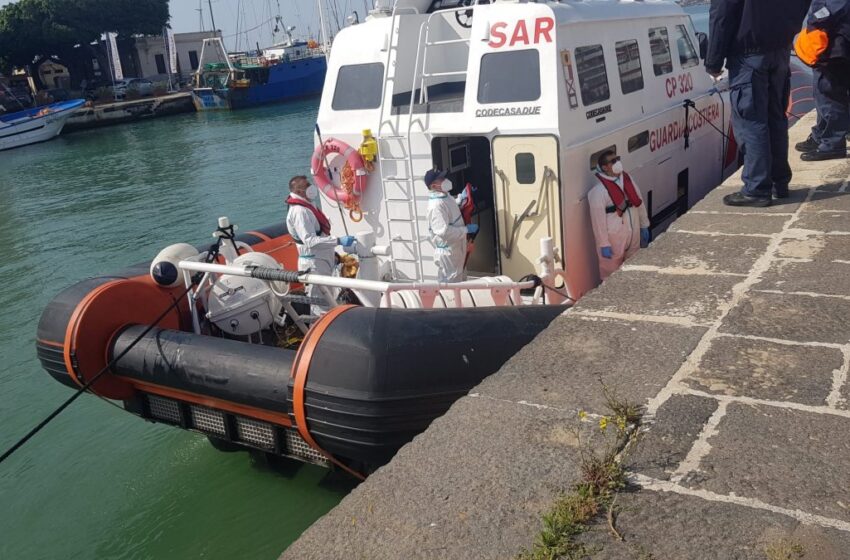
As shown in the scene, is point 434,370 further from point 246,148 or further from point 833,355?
point 246,148

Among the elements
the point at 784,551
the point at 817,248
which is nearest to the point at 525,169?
the point at 817,248

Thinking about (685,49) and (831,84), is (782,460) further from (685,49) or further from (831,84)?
(685,49)

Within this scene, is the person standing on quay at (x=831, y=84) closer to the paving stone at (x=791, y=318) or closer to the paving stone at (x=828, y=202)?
the paving stone at (x=828, y=202)

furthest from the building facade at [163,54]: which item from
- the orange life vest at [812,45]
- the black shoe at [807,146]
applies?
the orange life vest at [812,45]

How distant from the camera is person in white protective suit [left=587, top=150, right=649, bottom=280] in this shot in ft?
19.0

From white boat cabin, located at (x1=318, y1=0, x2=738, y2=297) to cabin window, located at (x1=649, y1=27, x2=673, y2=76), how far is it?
0.07 feet

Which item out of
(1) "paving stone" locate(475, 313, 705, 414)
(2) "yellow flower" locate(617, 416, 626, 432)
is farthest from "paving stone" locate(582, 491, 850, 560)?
(1) "paving stone" locate(475, 313, 705, 414)

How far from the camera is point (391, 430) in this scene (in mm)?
4133

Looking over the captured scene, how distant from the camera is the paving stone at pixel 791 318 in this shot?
296cm

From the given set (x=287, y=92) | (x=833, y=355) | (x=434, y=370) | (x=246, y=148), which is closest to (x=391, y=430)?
(x=434, y=370)

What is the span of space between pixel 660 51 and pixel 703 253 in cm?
397

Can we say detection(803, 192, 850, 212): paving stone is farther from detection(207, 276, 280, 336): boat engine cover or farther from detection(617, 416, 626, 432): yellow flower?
detection(207, 276, 280, 336): boat engine cover

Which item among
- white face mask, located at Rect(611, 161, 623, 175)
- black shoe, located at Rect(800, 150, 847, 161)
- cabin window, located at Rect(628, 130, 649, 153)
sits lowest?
black shoe, located at Rect(800, 150, 847, 161)

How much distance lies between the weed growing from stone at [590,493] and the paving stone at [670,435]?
0.05 m
